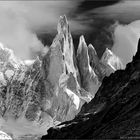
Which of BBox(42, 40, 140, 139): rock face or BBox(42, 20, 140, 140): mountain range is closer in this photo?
BBox(42, 20, 140, 140): mountain range

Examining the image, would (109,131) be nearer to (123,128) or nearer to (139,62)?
(123,128)

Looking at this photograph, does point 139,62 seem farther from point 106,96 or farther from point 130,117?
point 130,117

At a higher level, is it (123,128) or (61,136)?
(123,128)

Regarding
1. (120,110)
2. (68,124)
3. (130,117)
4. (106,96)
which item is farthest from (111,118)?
(106,96)

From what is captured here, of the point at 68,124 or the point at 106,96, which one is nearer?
the point at 68,124

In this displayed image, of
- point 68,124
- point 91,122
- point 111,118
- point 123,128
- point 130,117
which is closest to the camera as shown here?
point 123,128

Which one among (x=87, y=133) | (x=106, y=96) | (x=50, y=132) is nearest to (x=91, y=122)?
(x=87, y=133)

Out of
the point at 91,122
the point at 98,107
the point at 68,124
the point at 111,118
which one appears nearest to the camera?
the point at 111,118

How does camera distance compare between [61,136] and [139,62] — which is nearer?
[61,136]

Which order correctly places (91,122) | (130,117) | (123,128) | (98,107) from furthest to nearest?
(98,107), (91,122), (130,117), (123,128)

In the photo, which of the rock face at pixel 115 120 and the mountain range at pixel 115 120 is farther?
the rock face at pixel 115 120
